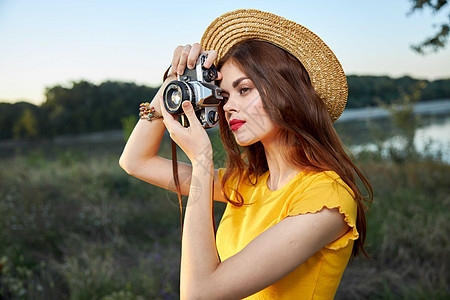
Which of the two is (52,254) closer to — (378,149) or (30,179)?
(30,179)

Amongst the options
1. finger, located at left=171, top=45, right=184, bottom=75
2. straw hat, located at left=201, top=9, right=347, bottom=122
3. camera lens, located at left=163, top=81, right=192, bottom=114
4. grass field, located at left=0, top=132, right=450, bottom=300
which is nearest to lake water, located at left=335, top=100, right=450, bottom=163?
grass field, located at left=0, top=132, right=450, bottom=300

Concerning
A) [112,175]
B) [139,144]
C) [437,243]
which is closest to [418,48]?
[437,243]

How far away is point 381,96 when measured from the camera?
20.7ft

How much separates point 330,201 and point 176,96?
0.60 m

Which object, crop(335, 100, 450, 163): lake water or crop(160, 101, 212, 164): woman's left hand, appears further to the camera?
crop(335, 100, 450, 163): lake water

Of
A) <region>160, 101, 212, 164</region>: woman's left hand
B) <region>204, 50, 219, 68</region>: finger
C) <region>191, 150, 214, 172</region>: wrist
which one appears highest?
<region>204, 50, 219, 68</region>: finger

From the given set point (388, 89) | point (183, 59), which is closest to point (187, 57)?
point (183, 59)

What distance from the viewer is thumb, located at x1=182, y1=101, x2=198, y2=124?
1.15m

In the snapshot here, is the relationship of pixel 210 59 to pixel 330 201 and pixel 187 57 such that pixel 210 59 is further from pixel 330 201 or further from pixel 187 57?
pixel 330 201

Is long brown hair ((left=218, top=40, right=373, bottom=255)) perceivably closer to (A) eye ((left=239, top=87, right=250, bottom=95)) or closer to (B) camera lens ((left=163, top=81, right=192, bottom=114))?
(A) eye ((left=239, top=87, right=250, bottom=95))

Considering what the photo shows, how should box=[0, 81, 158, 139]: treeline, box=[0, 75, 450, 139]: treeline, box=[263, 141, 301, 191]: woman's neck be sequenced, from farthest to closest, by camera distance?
box=[0, 81, 158, 139]: treeline → box=[0, 75, 450, 139]: treeline → box=[263, 141, 301, 191]: woman's neck

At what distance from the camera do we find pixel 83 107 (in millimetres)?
9992

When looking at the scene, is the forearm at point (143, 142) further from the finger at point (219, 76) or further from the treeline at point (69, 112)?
the treeline at point (69, 112)

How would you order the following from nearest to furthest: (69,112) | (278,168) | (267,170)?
(278,168) < (267,170) < (69,112)
